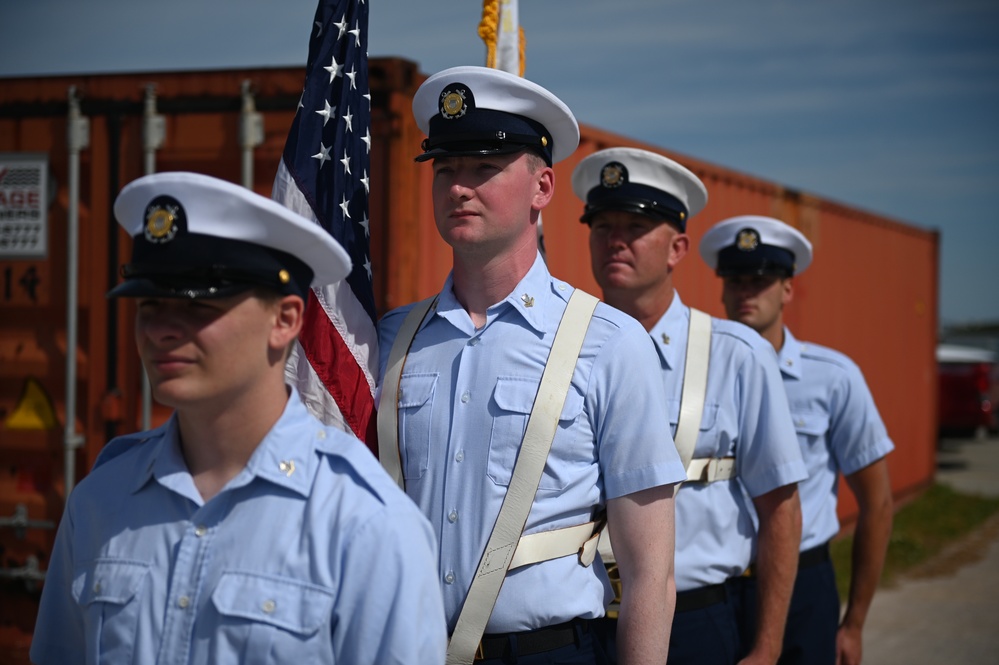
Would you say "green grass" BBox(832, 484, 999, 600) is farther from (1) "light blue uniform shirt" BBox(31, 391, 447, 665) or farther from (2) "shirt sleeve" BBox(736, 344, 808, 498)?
(1) "light blue uniform shirt" BBox(31, 391, 447, 665)

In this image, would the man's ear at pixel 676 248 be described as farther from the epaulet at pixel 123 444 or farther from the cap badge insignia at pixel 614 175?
the epaulet at pixel 123 444

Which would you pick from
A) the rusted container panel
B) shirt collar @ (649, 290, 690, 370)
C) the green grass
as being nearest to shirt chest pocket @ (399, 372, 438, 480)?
shirt collar @ (649, 290, 690, 370)

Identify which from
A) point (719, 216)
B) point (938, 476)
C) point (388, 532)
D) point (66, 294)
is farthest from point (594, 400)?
point (938, 476)

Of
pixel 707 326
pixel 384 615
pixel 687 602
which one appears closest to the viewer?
pixel 384 615

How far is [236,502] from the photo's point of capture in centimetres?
157

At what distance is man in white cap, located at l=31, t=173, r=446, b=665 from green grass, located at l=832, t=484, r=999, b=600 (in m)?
6.43

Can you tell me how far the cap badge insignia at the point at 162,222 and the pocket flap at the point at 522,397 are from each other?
0.74 m

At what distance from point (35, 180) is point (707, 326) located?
9.03 feet

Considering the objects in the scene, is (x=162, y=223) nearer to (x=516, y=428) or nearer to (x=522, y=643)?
(x=516, y=428)

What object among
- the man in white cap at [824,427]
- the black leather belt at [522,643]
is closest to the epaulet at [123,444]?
the black leather belt at [522,643]

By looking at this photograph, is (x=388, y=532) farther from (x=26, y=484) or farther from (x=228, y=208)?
(x=26, y=484)

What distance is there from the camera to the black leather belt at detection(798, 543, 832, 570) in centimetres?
354

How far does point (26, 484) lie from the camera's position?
13.5 ft

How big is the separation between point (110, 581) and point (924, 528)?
32.1ft
